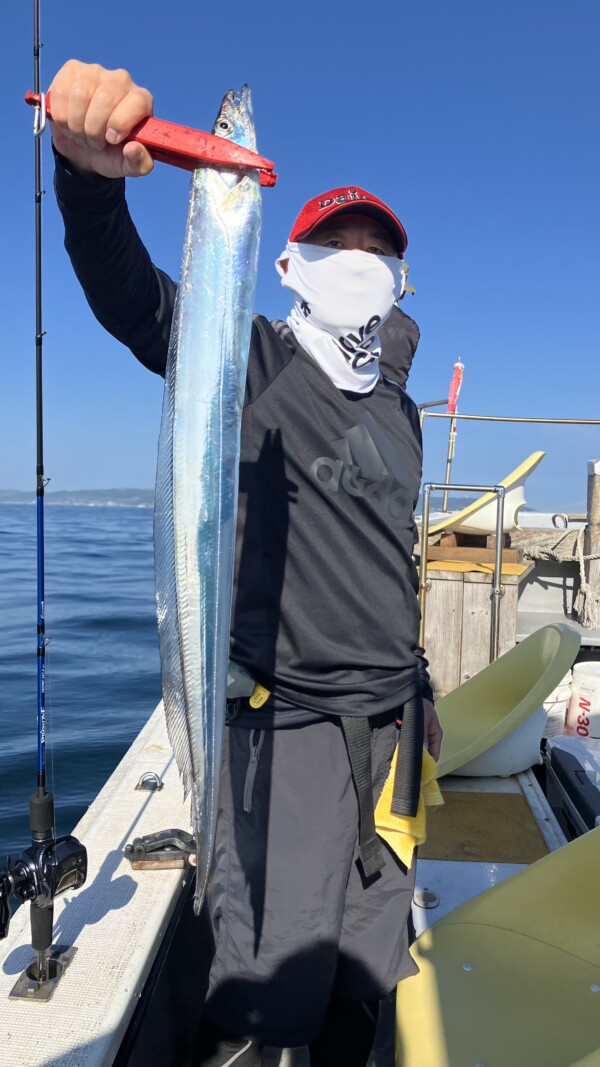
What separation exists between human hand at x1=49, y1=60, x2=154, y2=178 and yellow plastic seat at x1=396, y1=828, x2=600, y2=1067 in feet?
7.14

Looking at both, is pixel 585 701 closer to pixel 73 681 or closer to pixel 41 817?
pixel 41 817

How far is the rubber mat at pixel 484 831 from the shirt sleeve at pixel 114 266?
110 inches

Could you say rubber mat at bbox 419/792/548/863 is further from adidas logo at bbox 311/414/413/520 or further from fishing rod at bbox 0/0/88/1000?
adidas logo at bbox 311/414/413/520

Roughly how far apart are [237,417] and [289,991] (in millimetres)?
1443

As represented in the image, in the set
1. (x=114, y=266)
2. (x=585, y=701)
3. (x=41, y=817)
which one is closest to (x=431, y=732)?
(x=41, y=817)

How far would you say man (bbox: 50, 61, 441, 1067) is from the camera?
5.55 ft

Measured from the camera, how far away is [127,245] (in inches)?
51.8

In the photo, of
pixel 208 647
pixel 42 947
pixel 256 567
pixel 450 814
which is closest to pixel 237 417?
pixel 208 647

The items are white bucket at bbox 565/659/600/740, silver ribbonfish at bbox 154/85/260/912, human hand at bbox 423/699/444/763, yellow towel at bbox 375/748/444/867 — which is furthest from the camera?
white bucket at bbox 565/659/600/740

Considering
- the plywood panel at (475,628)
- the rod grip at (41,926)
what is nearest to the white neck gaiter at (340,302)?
the rod grip at (41,926)

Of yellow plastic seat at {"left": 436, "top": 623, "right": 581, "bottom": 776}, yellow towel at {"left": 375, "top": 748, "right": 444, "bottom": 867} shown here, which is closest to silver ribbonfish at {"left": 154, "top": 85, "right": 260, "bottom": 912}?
yellow towel at {"left": 375, "top": 748, "right": 444, "bottom": 867}

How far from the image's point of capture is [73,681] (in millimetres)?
8172

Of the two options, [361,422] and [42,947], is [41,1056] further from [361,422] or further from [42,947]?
[361,422]

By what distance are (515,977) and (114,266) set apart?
87.6 inches
